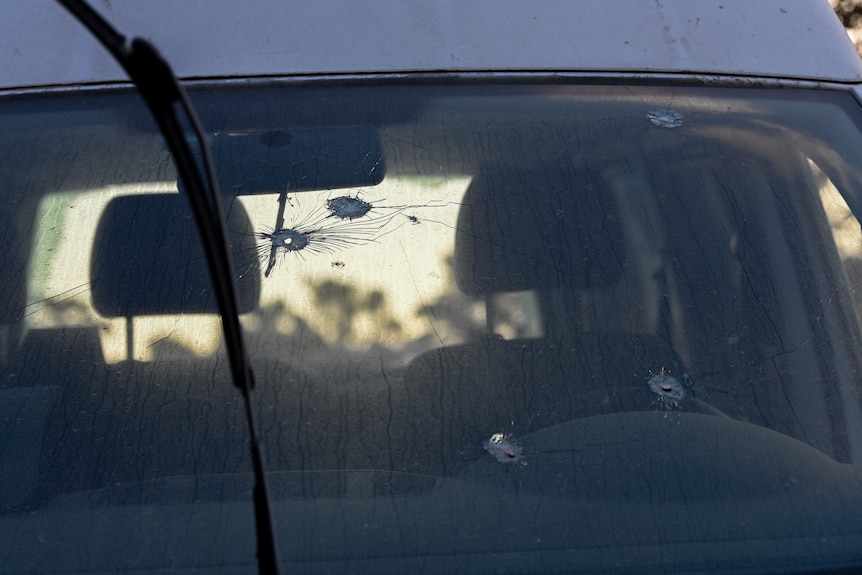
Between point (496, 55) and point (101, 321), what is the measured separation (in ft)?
3.14

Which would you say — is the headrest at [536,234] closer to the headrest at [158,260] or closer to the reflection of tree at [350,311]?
the reflection of tree at [350,311]

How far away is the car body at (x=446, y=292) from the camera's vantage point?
1337mm

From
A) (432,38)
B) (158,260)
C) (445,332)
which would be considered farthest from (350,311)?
(432,38)

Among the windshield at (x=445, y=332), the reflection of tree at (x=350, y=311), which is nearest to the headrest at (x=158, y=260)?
the windshield at (x=445, y=332)

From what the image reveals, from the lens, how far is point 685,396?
1.50 metres

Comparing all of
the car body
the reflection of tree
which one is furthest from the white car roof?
the reflection of tree

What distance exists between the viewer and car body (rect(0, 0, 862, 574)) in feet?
4.39

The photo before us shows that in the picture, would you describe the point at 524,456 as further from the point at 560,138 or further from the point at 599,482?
the point at 560,138

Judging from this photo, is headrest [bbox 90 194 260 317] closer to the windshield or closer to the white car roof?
the windshield

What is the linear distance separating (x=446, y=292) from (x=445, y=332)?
3.2 inches

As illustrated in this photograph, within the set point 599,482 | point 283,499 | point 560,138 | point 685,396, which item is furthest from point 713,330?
point 283,499

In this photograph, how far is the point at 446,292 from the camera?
1602 mm

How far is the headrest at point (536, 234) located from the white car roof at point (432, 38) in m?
0.35

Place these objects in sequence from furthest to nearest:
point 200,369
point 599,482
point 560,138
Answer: point 560,138 → point 200,369 → point 599,482
